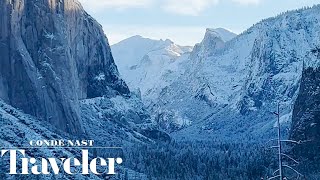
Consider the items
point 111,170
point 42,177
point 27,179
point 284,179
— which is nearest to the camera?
point 284,179

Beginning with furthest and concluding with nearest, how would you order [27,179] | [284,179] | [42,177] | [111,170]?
[42,177] < [27,179] < [111,170] < [284,179]

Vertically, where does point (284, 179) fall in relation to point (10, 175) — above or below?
above

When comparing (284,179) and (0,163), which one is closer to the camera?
(284,179)

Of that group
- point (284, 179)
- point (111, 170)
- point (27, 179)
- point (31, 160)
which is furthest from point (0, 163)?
point (284, 179)

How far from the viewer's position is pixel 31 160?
199125 millimetres

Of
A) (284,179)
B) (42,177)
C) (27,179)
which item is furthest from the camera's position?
(42,177)

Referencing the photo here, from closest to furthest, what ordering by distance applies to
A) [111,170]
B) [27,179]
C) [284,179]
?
[284,179] < [111,170] < [27,179]

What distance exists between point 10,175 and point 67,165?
1831cm

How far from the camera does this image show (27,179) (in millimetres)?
177625

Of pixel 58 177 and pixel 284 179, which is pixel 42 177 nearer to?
pixel 58 177

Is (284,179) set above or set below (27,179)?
above

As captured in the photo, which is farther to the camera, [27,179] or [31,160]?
[31,160]

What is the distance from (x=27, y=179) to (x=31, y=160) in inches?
859

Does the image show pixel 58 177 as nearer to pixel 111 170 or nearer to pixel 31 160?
pixel 31 160
